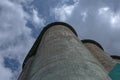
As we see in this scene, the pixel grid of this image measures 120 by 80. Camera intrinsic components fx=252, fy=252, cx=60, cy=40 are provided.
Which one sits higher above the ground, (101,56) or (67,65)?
(101,56)

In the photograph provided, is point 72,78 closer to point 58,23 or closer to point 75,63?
point 75,63

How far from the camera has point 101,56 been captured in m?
10.3

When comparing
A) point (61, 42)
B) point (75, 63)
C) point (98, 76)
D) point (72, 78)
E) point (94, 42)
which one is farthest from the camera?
point (94, 42)

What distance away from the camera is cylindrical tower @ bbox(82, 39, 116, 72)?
9.41 m

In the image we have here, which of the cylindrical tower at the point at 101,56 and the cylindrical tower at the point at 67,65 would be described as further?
the cylindrical tower at the point at 101,56

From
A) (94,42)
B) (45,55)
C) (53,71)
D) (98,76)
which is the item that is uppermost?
(94,42)

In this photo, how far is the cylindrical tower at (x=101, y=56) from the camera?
9.41 m

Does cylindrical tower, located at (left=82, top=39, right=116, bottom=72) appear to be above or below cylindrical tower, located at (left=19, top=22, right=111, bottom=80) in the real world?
above

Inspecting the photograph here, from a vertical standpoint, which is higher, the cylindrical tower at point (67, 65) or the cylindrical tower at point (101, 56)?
the cylindrical tower at point (101, 56)

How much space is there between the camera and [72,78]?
14.2 ft

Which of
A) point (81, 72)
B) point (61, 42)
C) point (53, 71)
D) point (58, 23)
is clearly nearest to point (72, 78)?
point (81, 72)

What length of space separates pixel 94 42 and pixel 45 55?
703 centimetres

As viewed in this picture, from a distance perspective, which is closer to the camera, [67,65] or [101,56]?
[67,65]

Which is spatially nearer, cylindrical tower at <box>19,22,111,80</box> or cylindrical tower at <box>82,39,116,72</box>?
cylindrical tower at <box>19,22,111,80</box>
